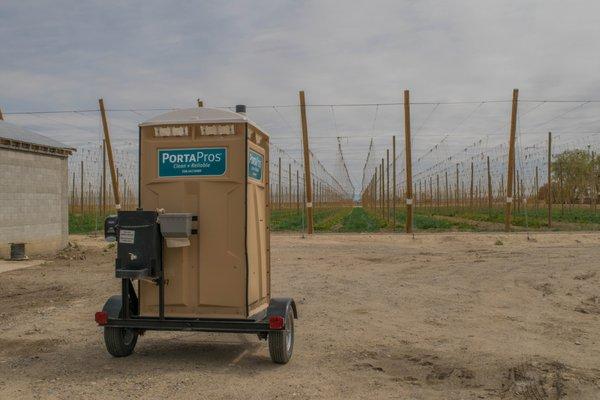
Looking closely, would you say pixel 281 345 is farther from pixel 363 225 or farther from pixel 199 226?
pixel 363 225

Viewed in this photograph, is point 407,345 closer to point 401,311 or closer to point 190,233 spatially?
point 401,311

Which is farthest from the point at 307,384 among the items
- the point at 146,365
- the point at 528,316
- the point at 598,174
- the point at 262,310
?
the point at 598,174

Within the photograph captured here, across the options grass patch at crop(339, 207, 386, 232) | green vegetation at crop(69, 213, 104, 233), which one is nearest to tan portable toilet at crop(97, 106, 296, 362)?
green vegetation at crop(69, 213, 104, 233)

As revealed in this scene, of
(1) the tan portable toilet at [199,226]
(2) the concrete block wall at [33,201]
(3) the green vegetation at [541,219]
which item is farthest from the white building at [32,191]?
(3) the green vegetation at [541,219]

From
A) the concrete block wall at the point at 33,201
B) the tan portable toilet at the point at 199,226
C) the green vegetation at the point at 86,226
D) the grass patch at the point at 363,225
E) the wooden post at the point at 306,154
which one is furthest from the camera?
the grass patch at the point at 363,225

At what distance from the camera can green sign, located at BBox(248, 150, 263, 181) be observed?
616 cm

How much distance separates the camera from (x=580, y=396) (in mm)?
5133

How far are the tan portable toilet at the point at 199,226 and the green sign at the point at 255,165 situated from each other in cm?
5

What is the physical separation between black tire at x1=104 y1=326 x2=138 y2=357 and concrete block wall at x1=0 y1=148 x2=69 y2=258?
11071mm

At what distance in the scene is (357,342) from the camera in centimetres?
716

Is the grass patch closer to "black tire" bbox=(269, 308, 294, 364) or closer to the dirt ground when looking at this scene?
the dirt ground

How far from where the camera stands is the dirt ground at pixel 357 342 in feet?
17.7

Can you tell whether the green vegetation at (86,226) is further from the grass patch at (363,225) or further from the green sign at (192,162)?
the green sign at (192,162)

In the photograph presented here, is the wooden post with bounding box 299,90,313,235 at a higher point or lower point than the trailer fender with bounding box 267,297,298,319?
higher
